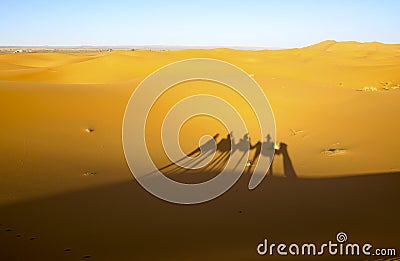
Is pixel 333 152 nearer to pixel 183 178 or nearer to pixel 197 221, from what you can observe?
pixel 183 178

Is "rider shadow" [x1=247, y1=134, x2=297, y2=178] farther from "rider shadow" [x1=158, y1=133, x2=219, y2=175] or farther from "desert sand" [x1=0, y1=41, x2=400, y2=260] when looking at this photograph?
"rider shadow" [x1=158, y1=133, x2=219, y2=175]

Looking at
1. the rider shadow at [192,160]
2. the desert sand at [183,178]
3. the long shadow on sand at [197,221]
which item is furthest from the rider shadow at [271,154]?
the rider shadow at [192,160]

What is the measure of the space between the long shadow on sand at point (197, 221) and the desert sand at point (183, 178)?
0.8 inches

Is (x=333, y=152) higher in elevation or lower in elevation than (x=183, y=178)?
higher

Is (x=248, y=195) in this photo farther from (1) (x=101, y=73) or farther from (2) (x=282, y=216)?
(1) (x=101, y=73)

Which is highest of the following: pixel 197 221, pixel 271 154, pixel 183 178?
pixel 271 154

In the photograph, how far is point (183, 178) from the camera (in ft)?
24.7

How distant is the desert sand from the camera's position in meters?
4.86

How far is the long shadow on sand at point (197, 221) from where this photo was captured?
15.2 ft

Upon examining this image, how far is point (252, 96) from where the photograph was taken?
1409 centimetres

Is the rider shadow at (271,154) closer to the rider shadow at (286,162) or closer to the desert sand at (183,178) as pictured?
the rider shadow at (286,162)

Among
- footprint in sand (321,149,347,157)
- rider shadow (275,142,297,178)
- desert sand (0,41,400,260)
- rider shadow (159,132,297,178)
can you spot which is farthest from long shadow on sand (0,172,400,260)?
footprint in sand (321,149,347,157)

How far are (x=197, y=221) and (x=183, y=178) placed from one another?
6.68 ft

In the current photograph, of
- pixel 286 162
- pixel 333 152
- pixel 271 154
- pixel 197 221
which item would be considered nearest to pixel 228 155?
pixel 271 154
